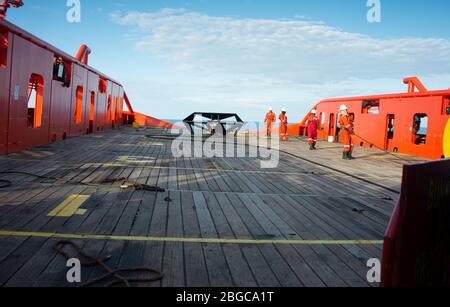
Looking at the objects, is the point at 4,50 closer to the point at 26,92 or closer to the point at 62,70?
the point at 26,92

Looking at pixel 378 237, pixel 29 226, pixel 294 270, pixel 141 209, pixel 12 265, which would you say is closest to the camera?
pixel 12 265

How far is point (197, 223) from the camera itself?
485 cm

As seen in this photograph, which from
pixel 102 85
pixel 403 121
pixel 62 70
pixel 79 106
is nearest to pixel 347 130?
pixel 403 121

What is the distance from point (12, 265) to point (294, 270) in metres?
2.45

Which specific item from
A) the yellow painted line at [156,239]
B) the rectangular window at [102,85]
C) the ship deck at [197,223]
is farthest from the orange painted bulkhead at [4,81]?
the rectangular window at [102,85]

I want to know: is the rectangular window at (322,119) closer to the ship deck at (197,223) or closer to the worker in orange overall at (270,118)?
the worker in orange overall at (270,118)

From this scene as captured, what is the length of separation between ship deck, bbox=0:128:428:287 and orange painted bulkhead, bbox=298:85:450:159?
6.72m

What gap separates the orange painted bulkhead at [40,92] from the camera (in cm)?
959

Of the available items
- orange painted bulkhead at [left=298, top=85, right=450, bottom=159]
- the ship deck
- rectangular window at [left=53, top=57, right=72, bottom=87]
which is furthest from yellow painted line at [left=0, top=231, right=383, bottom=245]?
orange painted bulkhead at [left=298, top=85, right=450, bottom=159]

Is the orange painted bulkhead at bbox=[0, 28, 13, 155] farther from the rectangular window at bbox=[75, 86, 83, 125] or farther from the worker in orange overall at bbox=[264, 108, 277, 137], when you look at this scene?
the worker in orange overall at bbox=[264, 108, 277, 137]

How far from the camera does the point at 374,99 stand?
19125 millimetres

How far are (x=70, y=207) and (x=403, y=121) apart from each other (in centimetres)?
1513
